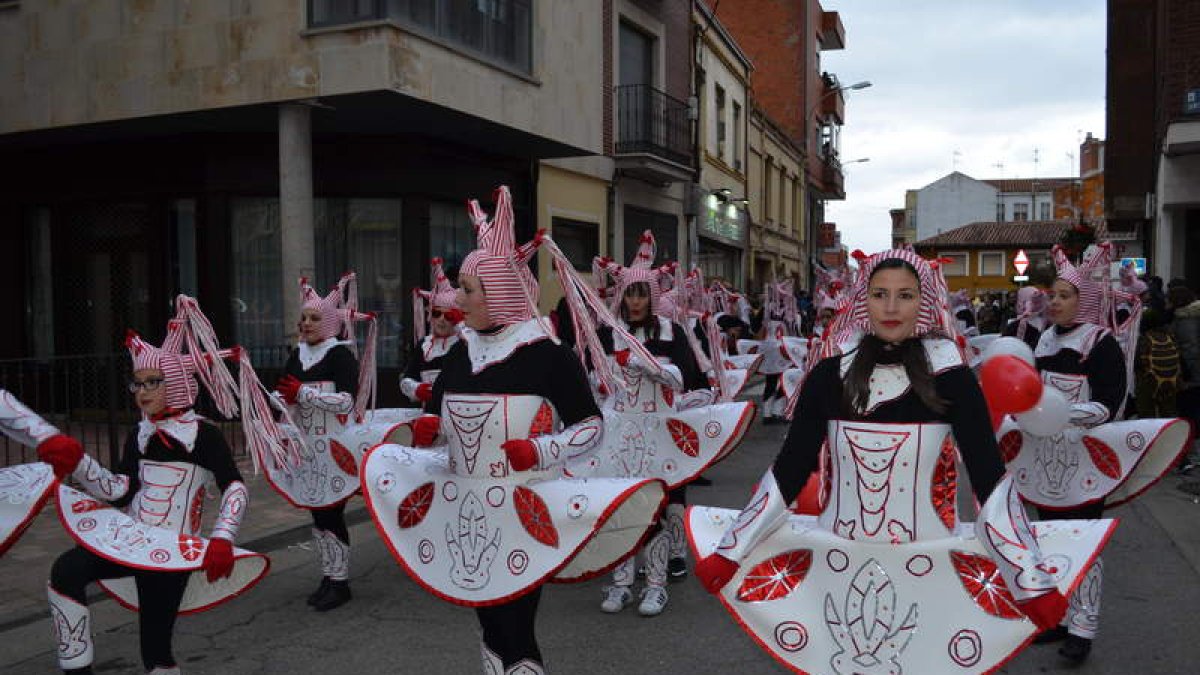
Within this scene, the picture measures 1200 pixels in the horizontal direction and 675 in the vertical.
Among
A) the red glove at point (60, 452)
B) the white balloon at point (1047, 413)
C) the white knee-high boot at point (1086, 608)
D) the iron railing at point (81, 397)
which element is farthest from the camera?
the iron railing at point (81, 397)

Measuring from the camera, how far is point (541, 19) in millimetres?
14570

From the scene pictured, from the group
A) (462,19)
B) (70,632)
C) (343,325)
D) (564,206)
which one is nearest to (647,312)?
(343,325)

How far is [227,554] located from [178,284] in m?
10.6

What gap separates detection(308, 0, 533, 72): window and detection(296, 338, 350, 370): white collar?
19.1 ft

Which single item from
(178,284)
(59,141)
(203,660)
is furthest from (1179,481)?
(59,141)

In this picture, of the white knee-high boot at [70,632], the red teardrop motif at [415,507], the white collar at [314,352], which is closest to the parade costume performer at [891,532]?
the red teardrop motif at [415,507]

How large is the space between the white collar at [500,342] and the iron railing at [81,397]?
5.03 m

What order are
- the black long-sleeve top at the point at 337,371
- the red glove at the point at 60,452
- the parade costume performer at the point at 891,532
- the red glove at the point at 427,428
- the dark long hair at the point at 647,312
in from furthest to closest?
the dark long hair at the point at 647,312 → the black long-sleeve top at the point at 337,371 → the red glove at the point at 427,428 → the red glove at the point at 60,452 → the parade costume performer at the point at 891,532

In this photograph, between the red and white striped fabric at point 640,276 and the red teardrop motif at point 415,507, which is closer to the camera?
the red teardrop motif at point 415,507

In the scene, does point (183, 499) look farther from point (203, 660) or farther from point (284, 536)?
point (284, 536)

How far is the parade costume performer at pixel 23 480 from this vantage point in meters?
3.95

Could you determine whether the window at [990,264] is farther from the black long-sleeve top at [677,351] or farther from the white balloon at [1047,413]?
the white balloon at [1047,413]

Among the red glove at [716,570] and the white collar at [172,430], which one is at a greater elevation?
the white collar at [172,430]

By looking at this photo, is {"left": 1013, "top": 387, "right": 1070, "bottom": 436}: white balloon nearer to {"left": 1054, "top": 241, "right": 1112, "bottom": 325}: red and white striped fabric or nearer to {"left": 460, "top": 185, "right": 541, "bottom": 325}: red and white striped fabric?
{"left": 460, "top": 185, "right": 541, "bottom": 325}: red and white striped fabric
